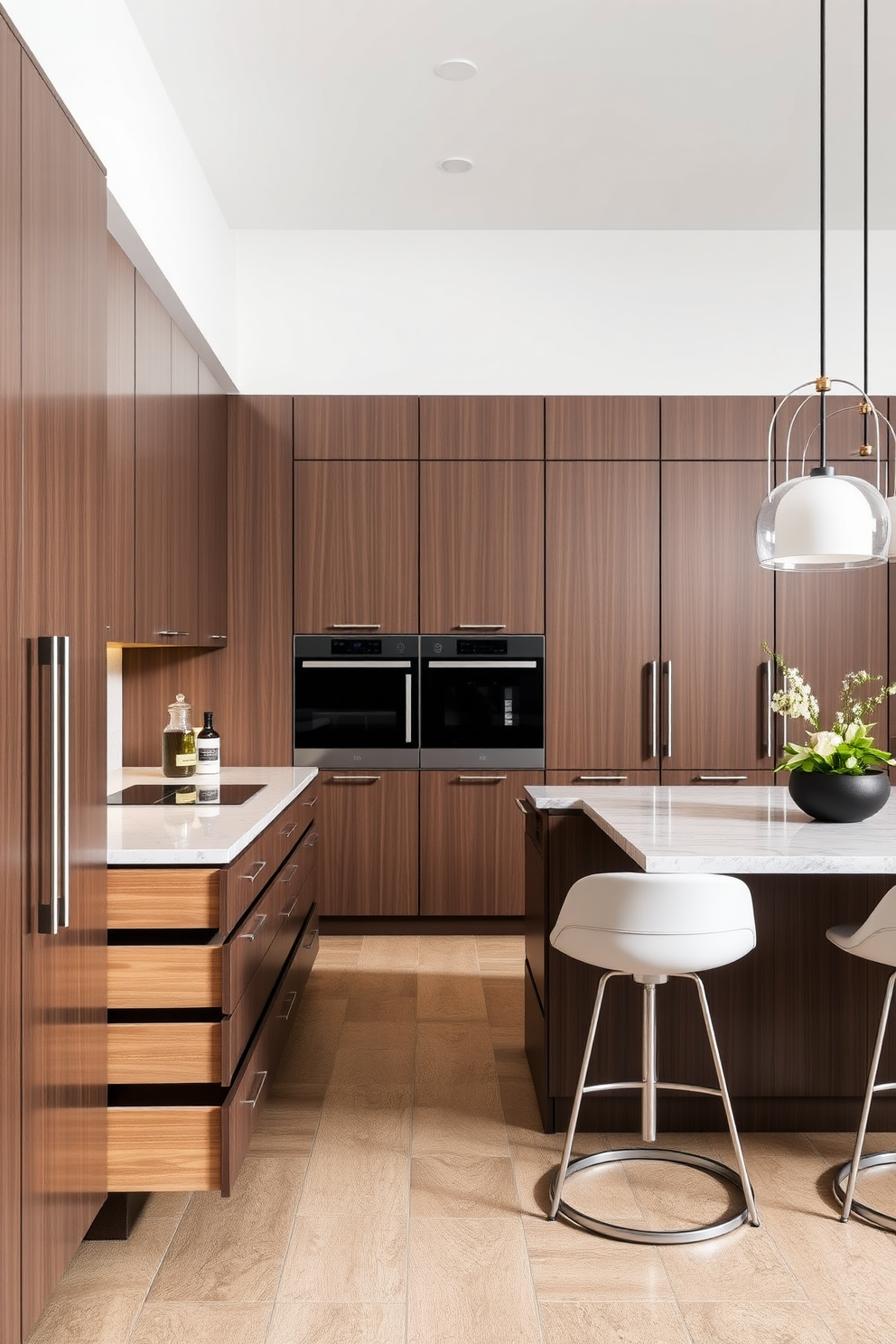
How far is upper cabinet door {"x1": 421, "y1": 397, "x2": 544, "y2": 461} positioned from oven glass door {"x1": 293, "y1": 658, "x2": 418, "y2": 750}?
1.00 meters

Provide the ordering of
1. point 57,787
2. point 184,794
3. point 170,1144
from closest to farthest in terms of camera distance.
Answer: point 57,787, point 170,1144, point 184,794

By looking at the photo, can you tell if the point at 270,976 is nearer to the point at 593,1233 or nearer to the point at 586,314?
the point at 593,1233

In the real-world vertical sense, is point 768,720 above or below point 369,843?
above

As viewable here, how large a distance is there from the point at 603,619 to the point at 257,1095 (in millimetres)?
2831

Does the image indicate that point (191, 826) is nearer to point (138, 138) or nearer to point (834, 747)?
point (834, 747)

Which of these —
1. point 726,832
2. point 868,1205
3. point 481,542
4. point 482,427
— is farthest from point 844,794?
point 482,427

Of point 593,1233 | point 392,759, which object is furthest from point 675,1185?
point 392,759

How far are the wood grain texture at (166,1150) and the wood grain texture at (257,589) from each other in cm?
262

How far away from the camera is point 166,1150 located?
2168mm

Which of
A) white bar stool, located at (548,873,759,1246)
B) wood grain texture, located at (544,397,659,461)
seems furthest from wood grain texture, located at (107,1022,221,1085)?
wood grain texture, located at (544,397,659,461)

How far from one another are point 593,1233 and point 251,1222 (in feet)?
2.50

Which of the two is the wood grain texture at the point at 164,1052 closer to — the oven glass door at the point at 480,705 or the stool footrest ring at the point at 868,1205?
the stool footrest ring at the point at 868,1205

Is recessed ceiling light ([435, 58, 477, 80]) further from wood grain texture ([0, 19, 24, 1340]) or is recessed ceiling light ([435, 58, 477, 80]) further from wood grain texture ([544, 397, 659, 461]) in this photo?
wood grain texture ([0, 19, 24, 1340])

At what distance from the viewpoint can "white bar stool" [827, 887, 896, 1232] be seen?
2230mm
